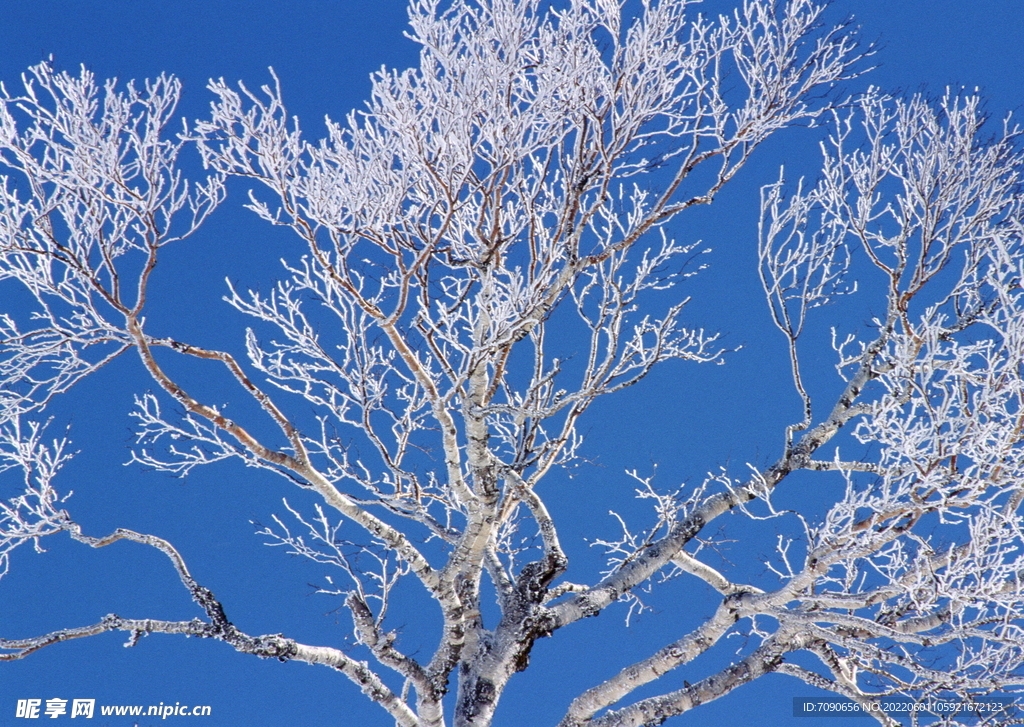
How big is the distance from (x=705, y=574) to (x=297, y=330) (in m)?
3.25

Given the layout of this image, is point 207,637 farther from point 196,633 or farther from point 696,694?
point 696,694

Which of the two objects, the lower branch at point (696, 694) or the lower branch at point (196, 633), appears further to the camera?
the lower branch at point (696, 694)

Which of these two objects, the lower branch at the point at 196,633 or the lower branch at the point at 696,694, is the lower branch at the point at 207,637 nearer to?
the lower branch at the point at 196,633

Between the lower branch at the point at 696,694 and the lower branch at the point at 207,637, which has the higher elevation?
the lower branch at the point at 207,637

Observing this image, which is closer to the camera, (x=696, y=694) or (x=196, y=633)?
(x=196, y=633)

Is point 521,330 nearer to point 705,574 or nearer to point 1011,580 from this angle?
point 705,574

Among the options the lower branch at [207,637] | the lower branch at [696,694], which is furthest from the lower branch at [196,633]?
the lower branch at [696,694]

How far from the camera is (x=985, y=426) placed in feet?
12.5

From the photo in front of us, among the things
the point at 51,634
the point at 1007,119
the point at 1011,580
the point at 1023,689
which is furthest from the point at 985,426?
the point at 51,634

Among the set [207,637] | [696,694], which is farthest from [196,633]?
[696,694]

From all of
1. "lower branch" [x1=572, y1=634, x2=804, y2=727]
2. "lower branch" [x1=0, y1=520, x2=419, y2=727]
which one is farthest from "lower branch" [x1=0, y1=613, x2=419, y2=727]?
"lower branch" [x1=572, y1=634, x2=804, y2=727]

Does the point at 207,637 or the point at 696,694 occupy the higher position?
the point at 207,637

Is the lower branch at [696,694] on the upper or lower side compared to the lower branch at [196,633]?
lower

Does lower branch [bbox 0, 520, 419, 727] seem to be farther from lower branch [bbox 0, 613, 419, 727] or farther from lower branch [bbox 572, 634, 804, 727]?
lower branch [bbox 572, 634, 804, 727]
